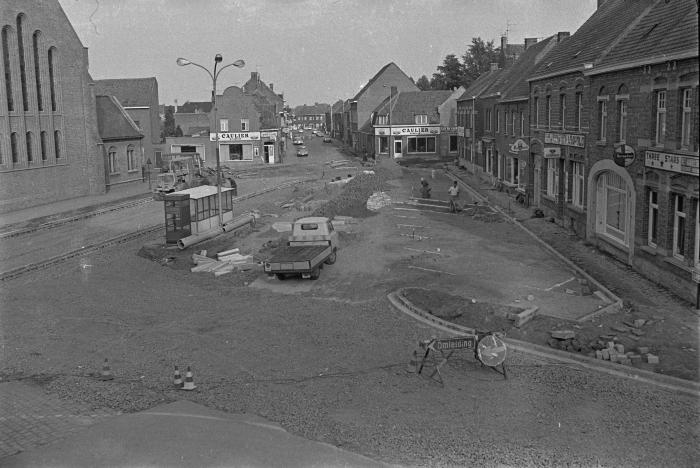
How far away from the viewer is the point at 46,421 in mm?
12172

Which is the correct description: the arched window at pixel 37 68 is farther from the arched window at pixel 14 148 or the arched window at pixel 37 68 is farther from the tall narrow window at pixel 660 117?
the tall narrow window at pixel 660 117

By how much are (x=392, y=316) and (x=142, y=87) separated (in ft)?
226

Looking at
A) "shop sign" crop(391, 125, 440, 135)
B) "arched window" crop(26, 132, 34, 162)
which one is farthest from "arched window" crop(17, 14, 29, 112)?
"shop sign" crop(391, 125, 440, 135)

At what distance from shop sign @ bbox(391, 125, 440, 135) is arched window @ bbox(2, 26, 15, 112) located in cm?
4571

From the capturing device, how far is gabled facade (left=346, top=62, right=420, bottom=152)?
89.5m

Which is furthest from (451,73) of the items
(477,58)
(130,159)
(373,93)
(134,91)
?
(130,159)

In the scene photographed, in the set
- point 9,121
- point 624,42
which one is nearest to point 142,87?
point 9,121

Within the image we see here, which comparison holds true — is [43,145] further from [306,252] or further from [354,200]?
[306,252]

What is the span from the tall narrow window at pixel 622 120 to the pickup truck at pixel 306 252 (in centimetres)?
1084

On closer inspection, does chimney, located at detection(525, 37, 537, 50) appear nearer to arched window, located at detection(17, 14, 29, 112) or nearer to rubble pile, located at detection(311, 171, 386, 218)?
rubble pile, located at detection(311, 171, 386, 218)

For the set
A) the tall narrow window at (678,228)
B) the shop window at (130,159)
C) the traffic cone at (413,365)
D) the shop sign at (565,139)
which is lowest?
the traffic cone at (413,365)

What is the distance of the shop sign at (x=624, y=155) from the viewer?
22109 mm

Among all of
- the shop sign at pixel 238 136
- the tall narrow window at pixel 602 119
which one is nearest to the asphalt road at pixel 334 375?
the tall narrow window at pixel 602 119

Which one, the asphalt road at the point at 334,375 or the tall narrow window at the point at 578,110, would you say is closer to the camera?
the asphalt road at the point at 334,375
